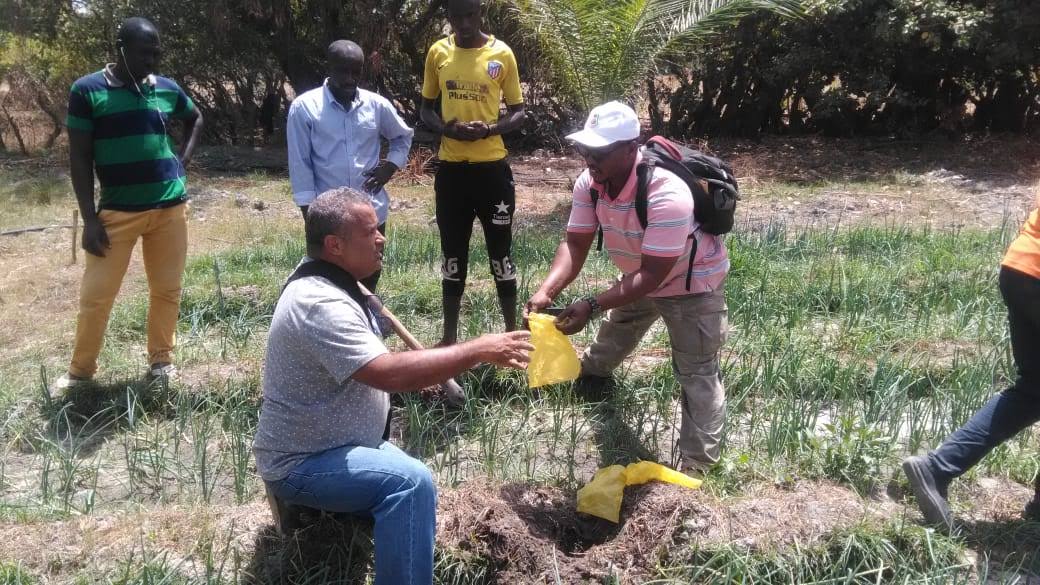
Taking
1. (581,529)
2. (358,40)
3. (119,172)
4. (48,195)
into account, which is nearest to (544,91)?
(358,40)

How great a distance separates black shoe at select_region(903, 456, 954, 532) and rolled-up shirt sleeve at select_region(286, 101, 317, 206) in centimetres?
279

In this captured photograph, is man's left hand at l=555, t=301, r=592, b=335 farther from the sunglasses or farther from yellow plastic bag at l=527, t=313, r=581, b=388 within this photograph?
the sunglasses

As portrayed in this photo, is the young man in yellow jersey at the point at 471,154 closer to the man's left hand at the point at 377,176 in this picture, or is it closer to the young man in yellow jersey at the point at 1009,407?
the man's left hand at the point at 377,176

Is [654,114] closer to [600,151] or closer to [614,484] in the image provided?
[600,151]

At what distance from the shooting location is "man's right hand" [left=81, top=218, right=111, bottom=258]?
4.03m

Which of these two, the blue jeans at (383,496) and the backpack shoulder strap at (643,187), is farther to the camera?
the backpack shoulder strap at (643,187)

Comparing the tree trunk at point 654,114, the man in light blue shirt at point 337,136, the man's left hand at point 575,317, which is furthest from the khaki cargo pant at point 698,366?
the tree trunk at point 654,114

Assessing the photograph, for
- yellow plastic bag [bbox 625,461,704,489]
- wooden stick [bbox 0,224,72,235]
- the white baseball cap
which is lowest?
wooden stick [bbox 0,224,72,235]

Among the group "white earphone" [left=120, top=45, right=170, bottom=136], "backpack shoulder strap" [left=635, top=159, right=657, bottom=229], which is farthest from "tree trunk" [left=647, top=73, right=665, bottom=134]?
"backpack shoulder strap" [left=635, top=159, right=657, bottom=229]

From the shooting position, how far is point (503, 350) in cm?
260

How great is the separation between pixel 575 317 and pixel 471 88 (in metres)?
1.66

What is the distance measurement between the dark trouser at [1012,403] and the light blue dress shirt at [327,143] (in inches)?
101

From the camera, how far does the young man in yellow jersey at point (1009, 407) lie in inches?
111

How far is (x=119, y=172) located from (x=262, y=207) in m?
5.89
